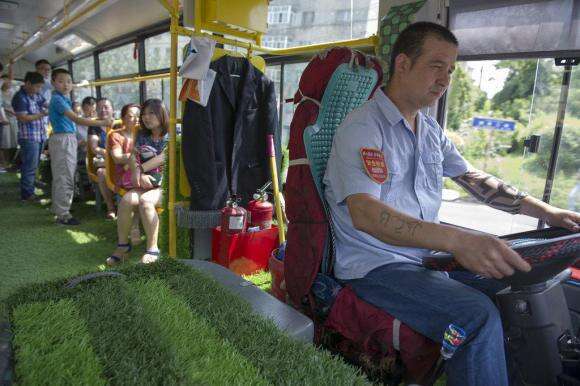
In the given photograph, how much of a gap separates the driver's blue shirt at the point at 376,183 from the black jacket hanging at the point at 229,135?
144 cm

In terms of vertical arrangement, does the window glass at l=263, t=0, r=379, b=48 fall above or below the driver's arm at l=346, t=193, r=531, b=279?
above

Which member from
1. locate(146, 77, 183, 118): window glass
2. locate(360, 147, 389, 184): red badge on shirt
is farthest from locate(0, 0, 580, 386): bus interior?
locate(146, 77, 183, 118): window glass

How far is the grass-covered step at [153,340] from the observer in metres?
0.73

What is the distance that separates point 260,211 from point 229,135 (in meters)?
0.60

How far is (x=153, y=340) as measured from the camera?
829mm

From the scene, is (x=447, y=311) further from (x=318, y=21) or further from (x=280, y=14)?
(x=280, y=14)

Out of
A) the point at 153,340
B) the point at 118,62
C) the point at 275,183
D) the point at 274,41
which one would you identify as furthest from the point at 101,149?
the point at 153,340

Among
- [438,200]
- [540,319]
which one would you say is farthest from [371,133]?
[540,319]

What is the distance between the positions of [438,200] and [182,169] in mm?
1861

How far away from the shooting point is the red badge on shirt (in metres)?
1.32

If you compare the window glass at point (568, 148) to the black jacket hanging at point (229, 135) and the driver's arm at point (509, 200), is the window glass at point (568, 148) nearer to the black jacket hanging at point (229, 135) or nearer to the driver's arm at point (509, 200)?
the driver's arm at point (509, 200)

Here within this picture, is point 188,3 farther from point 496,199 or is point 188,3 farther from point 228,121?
point 496,199

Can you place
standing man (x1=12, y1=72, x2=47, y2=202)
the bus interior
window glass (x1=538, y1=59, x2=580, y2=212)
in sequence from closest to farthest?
the bus interior → window glass (x1=538, y1=59, x2=580, y2=212) → standing man (x1=12, y1=72, x2=47, y2=202)

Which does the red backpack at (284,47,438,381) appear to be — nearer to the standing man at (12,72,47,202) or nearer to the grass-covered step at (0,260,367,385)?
the grass-covered step at (0,260,367,385)
